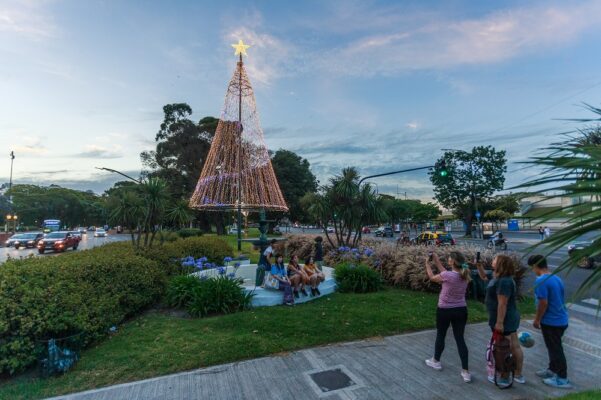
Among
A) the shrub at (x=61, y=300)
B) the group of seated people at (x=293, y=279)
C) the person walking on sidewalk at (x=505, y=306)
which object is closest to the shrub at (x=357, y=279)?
the group of seated people at (x=293, y=279)

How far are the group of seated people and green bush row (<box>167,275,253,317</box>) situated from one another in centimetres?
77

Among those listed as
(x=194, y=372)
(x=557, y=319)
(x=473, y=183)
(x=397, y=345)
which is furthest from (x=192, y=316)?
(x=473, y=183)

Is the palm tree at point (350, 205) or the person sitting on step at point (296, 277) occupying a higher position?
the palm tree at point (350, 205)

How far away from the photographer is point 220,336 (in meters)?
5.63

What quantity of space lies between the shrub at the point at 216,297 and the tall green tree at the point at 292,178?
3370 centimetres

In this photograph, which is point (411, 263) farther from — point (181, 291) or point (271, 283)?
point (181, 291)

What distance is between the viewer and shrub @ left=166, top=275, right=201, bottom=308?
24.6 ft

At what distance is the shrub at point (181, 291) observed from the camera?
24.6 ft

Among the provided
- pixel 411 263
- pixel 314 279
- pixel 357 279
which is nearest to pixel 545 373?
pixel 314 279

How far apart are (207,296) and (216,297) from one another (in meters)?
0.18

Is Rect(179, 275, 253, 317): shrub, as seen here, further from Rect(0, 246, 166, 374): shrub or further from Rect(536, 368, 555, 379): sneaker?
Rect(536, 368, 555, 379): sneaker

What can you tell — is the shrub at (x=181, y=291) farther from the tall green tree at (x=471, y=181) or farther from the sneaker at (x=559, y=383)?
the tall green tree at (x=471, y=181)

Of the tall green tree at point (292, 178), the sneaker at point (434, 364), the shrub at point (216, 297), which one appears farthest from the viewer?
the tall green tree at point (292, 178)

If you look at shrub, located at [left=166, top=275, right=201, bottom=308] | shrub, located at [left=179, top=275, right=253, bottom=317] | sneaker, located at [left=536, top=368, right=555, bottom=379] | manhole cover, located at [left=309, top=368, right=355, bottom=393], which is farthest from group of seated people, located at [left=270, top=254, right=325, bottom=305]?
sneaker, located at [left=536, top=368, right=555, bottom=379]
